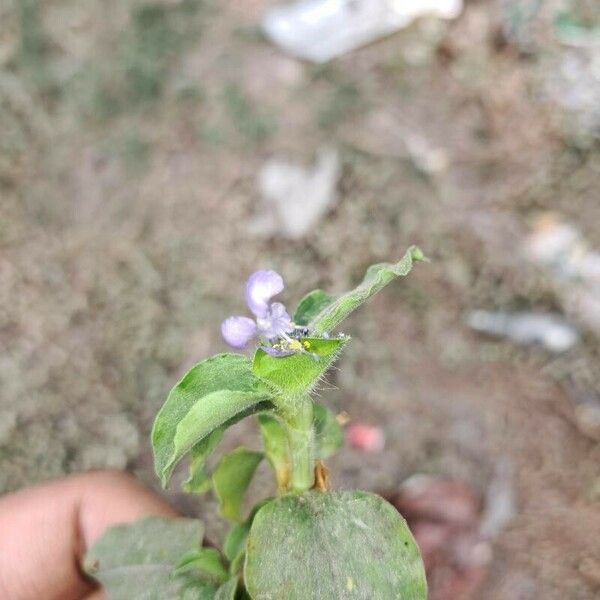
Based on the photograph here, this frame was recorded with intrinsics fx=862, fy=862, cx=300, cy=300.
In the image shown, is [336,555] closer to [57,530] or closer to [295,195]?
[57,530]

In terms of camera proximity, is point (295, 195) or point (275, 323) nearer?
point (275, 323)

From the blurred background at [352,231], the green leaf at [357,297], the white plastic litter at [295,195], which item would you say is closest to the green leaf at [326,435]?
the green leaf at [357,297]

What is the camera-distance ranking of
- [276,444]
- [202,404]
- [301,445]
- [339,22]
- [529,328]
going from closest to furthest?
1. [202,404]
2. [301,445]
3. [276,444]
4. [529,328]
5. [339,22]

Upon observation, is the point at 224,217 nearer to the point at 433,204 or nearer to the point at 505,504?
the point at 433,204

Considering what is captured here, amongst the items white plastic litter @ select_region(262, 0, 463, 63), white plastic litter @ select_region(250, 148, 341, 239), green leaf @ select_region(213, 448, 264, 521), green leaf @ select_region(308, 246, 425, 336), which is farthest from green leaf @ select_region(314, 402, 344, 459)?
white plastic litter @ select_region(262, 0, 463, 63)

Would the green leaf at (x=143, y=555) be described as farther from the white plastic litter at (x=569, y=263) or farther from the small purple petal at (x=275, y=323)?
the white plastic litter at (x=569, y=263)

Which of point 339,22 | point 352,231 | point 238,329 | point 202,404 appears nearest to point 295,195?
point 352,231

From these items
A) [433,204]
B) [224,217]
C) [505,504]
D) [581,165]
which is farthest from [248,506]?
[581,165]
